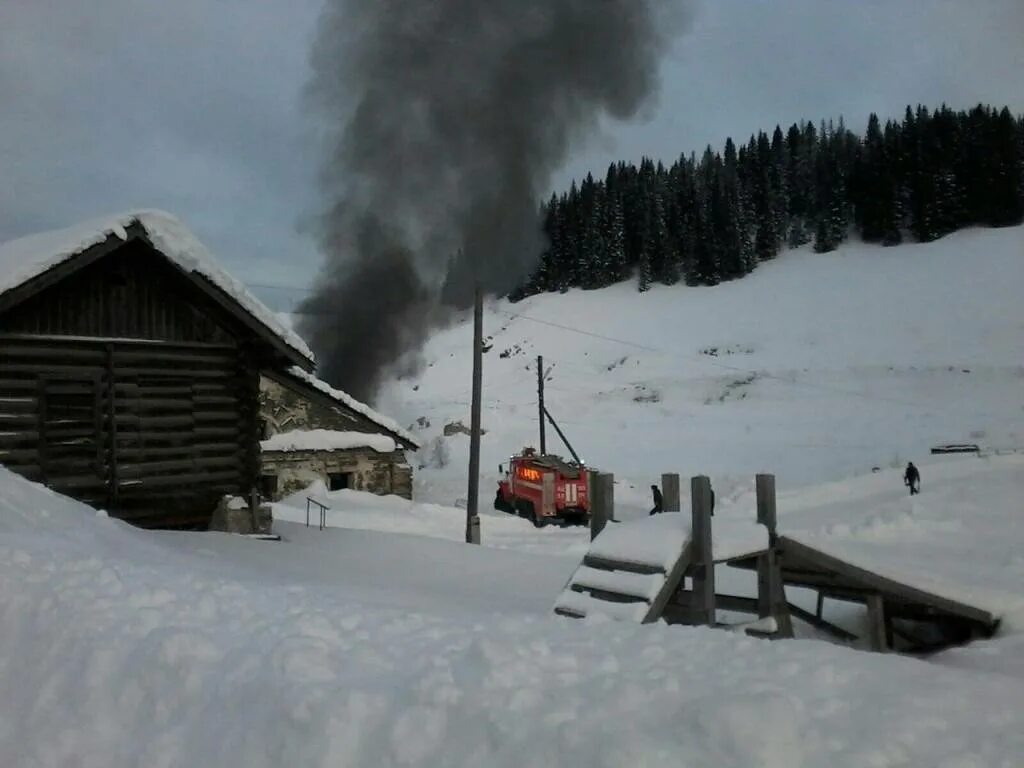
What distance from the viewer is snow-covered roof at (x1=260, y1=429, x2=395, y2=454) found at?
953 inches

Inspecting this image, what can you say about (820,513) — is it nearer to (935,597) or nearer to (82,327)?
(935,597)

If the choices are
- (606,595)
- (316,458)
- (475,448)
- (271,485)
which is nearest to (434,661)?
(606,595)

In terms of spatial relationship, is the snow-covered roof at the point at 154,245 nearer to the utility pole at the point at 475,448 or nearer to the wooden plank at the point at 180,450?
the wooden plank at the point at 180,450

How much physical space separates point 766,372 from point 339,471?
35775 mm

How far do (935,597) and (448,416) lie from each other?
4595 cm

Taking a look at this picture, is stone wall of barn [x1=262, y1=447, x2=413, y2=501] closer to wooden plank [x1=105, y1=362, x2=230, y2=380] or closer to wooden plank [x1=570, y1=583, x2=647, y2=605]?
wooden plank [x1=105, y1=362, x2=230, y2=380]

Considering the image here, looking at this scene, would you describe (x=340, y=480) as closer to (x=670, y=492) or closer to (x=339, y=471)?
(x=339, y=471)

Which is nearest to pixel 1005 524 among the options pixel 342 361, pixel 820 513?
pixel 820 513

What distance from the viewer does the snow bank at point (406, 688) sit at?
11.0 feet

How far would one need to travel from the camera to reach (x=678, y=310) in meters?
74.8

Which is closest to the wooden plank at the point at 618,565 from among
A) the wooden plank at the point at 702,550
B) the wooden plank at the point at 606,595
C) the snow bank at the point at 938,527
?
the wooden plank at the point at 606,595

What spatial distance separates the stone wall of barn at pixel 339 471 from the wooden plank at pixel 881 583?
1898 cm

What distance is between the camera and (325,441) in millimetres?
25078

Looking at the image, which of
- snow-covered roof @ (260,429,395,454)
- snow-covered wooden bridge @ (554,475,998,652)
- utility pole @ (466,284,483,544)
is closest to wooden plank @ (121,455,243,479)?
utility pole @ (466,284,483,544)
